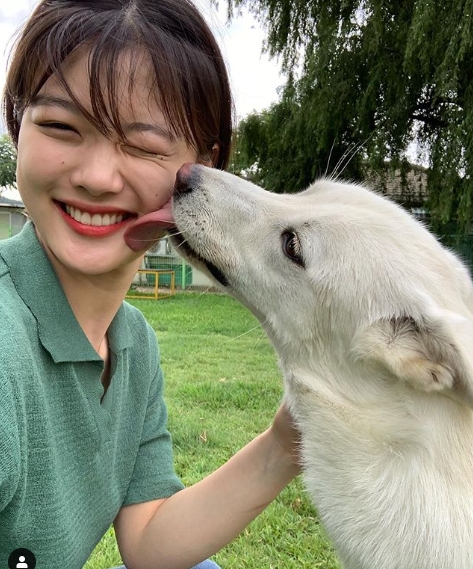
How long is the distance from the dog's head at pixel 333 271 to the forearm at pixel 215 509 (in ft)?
1.26

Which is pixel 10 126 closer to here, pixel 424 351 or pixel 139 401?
pixel 139 401

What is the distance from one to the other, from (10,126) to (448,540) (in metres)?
1.84

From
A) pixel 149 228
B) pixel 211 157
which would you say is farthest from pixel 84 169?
pixel 211 157

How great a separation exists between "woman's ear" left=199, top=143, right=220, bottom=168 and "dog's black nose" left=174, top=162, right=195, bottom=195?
127mm

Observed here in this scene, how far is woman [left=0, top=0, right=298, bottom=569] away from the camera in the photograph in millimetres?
1418

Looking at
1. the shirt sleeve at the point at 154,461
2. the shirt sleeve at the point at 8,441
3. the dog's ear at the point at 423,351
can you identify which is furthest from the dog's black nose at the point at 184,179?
the shirt sleeve at the point at 8,441

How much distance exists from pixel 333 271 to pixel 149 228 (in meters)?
0.62

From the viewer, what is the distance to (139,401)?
195 cm

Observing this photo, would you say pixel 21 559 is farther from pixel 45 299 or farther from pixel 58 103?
pixel 58 103

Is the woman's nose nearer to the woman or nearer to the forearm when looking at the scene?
the woman

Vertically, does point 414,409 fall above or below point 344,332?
below

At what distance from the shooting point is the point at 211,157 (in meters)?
2.05

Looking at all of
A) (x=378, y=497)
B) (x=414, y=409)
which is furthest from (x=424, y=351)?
(x=378, y=497)

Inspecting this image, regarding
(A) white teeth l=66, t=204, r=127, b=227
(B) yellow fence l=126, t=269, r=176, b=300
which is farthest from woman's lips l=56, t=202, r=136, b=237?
(B) yellow fence l=126, t=269, r=176, b=300
